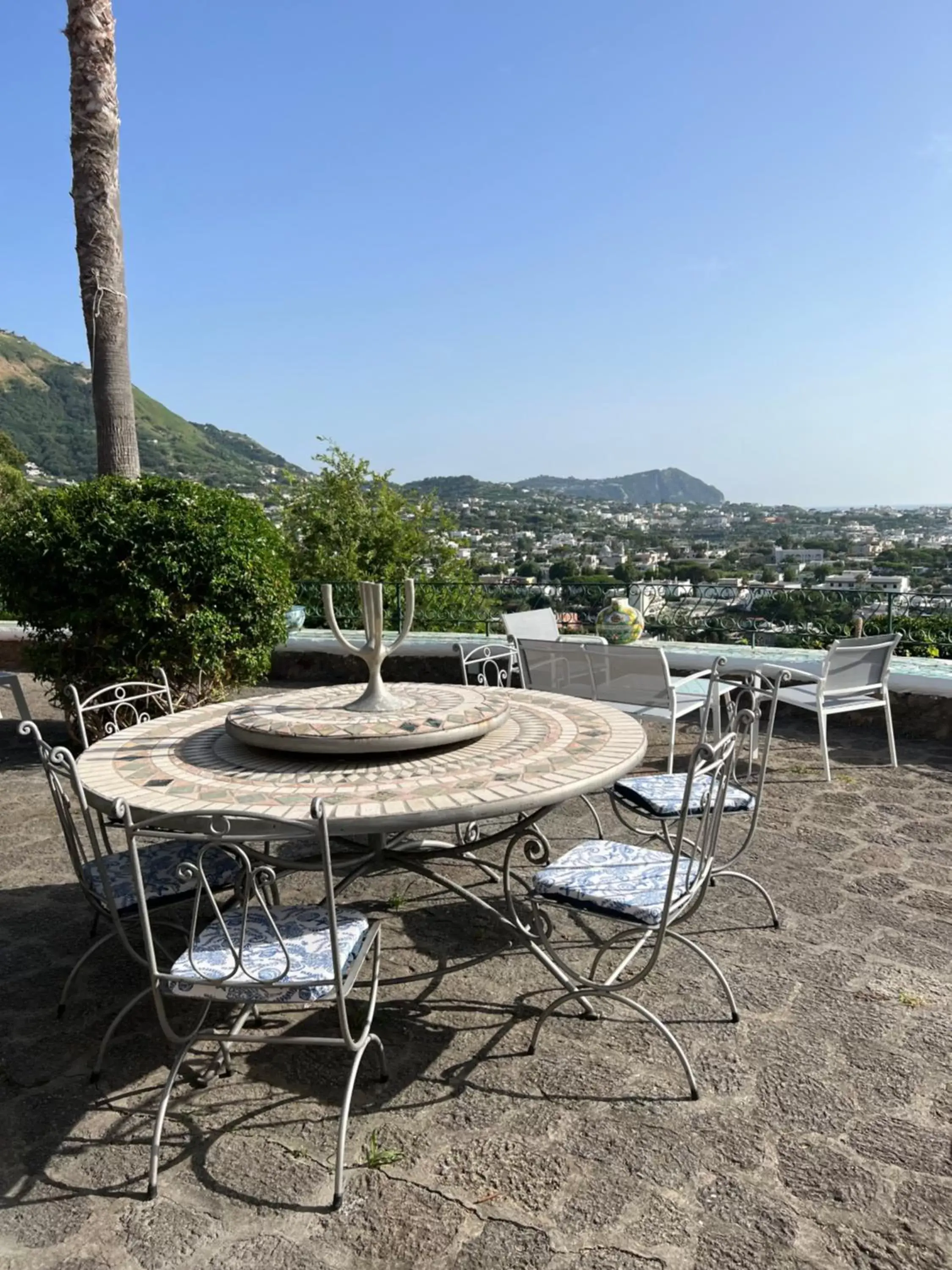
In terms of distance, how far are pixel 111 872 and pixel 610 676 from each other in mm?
2979

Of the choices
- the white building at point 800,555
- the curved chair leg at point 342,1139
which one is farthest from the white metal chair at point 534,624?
the curved chair leg at point 342,1139

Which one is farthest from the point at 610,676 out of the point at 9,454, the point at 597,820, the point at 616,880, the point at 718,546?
the point at 9,454

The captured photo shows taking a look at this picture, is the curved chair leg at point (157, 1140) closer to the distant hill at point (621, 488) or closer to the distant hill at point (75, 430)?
the distant hill at point (621, 488)

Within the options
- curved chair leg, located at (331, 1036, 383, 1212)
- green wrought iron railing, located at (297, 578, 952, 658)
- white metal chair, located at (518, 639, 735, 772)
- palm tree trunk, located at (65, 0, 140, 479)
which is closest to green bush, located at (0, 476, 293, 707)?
palm tree trunk, located at (65, 0, 140, 479)

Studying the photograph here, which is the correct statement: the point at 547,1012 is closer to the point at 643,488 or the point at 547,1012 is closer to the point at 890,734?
the point at 890,734

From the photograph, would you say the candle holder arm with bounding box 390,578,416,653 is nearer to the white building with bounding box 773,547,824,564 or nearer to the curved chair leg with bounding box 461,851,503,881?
the curved chair leg with bounding box 461,851,503,881

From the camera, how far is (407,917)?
3.44m

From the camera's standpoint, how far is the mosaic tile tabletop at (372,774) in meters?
2.22

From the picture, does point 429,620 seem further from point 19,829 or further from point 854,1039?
point 854,1039

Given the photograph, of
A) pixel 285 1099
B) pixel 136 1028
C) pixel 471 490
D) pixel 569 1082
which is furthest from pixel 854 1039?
pixel 471 490

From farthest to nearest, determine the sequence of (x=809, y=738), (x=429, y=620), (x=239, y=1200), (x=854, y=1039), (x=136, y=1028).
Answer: (x=429, y=620) → (x=809, y=738) → (x=136, y=1028) → (x=854, y=1039) → (x=239, y=1200)

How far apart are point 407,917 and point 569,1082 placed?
1.19 m

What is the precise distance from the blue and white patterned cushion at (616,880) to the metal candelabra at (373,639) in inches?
29.8

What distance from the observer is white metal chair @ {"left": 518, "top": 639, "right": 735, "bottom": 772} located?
16.1ft
